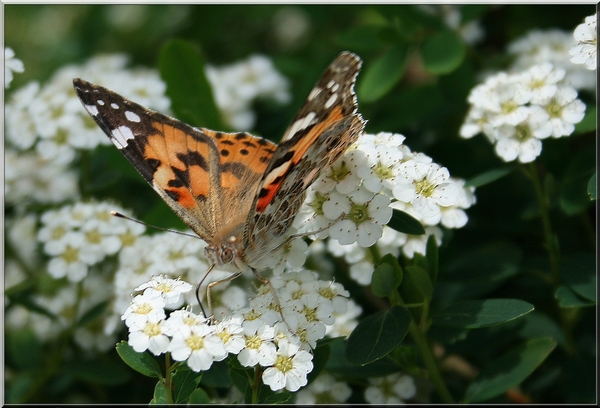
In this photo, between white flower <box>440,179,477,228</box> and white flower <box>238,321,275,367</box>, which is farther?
white flower <box>440,179,477,228</box>

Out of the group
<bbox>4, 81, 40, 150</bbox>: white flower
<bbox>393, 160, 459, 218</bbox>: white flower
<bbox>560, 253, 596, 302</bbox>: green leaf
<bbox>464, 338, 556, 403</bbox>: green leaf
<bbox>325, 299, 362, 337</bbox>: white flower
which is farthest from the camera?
<bbox>4, 81, 40, 150</bbox>: white flower

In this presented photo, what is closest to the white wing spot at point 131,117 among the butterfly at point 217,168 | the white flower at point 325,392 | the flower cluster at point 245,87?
the butterfly at point 217,168

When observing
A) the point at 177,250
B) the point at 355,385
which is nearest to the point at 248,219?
the point at 177,250

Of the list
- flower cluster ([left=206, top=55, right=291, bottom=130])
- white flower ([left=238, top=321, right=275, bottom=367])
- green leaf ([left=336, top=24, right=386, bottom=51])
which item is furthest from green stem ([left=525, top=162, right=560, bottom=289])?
flower cluster ([left=206, top=55, right=291, bottom=130])

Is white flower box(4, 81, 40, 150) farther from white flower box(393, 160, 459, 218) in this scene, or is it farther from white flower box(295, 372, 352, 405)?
white flower box(393, 160, 459, 218)

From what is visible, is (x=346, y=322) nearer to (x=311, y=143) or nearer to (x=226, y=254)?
(x=226, y=254)

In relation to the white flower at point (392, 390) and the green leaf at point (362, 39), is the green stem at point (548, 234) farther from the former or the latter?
the green leaf at point (362, 39)
